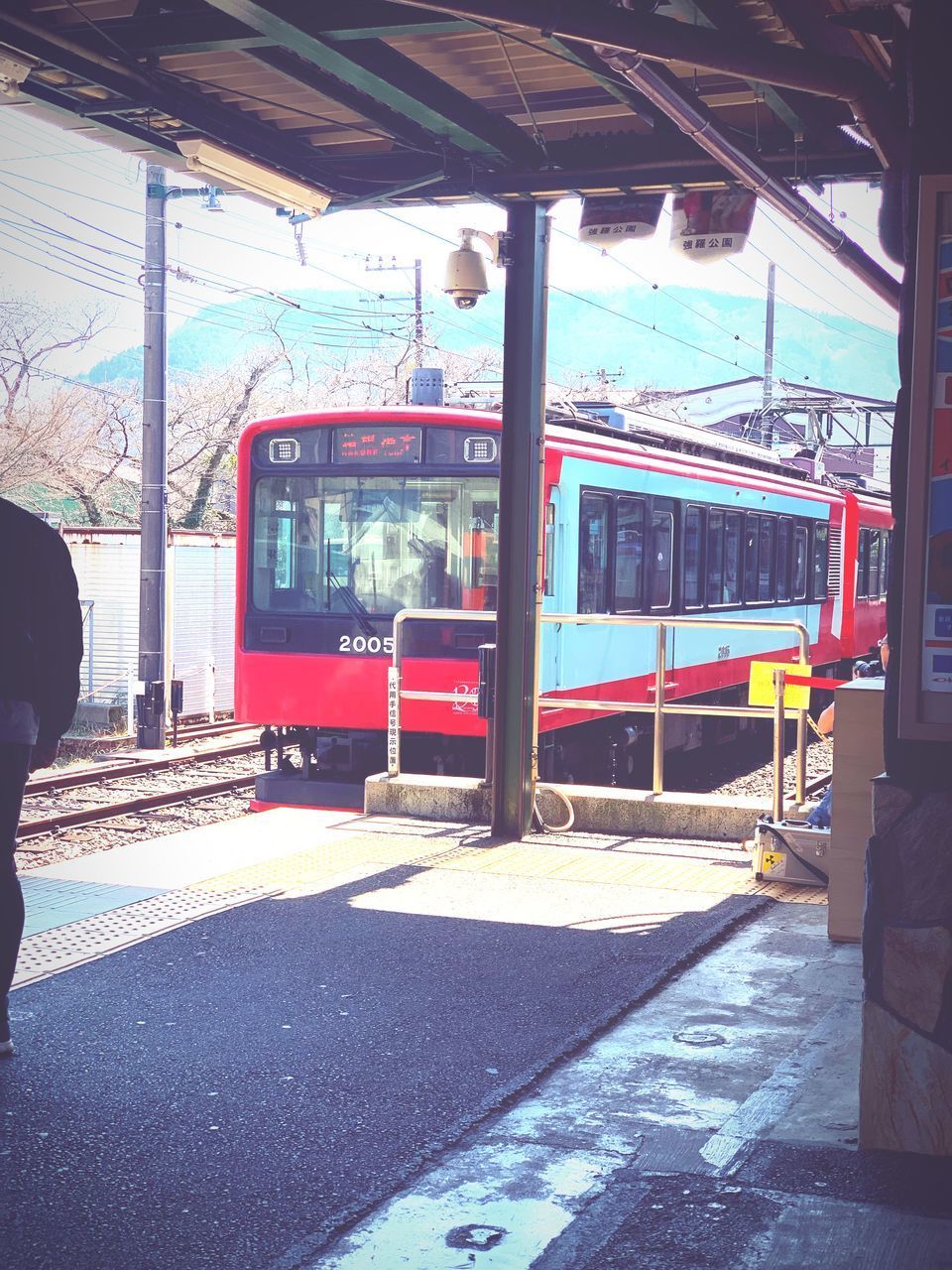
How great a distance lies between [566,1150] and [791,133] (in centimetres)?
540

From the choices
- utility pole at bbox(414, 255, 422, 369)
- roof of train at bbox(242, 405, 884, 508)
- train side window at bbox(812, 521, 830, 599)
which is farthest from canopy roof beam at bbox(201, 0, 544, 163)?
utility pole at bbox(414, 255, 422, 369)

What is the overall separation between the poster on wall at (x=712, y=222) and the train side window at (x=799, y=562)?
10423mm

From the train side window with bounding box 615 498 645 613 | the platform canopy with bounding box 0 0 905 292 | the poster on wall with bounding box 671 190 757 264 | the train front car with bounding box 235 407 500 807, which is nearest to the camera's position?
the platform canopy with bounding box 0 0 905 292

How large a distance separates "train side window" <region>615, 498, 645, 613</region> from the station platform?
5.16 meters

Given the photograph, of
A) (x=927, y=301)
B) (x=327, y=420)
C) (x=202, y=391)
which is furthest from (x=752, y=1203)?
(x=202, y=391)

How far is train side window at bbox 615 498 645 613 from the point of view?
40.6ft

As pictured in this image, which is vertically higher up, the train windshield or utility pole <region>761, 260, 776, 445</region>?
utility pole <region>761, 260, 776, 445</region>

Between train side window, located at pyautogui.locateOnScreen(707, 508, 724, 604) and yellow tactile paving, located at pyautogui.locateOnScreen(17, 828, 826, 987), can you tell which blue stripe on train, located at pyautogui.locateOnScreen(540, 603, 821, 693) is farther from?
yellow tactile paving, located at pyautogui.locateOnScreen(17, 828, 826, 987)

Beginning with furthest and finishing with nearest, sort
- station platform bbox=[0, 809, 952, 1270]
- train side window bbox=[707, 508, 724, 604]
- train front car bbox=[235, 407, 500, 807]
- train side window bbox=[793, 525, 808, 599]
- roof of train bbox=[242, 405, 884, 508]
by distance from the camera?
train side window bbox=[793, 525, 808, 599], train side window bbox=[707, 508, 724, 604], roof of train bbox=[242, 405, 884, 508], train front car bbox=[235, 407, 500, 807], station platform bbox=[0, 809, 952, 1270]

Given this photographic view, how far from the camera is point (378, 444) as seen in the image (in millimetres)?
11180

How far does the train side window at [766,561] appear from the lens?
16.5 meters

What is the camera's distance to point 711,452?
50.7 feet

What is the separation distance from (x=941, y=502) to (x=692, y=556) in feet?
34.5

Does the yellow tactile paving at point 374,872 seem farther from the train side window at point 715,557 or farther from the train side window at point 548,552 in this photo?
the train side window at point 715,557
